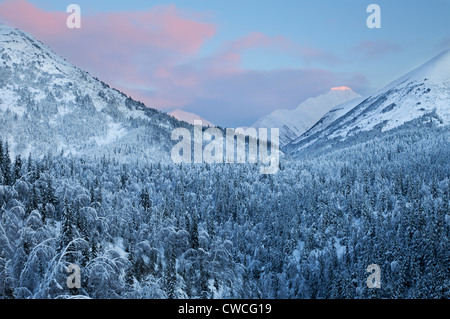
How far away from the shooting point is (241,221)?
425 ft

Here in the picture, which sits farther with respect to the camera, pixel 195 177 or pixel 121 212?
pixel 195 177

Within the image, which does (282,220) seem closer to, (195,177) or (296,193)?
(296,193)

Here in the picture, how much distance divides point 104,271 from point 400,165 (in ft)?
493

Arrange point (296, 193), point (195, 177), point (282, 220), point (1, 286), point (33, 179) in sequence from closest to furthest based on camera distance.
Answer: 1. point (1, 286)
2. point (33, 179)
3. point (282, 220)
4. point (296, 193)
5. point (195, 177)

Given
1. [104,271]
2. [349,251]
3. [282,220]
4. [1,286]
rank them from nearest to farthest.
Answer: [1,286] < [104,271] < [349,251] < [282,220]

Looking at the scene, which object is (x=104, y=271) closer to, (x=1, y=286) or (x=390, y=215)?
(x=1, y=286)

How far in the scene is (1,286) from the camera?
40.3 m

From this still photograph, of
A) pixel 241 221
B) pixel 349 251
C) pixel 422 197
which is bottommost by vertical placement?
pixel 349 251

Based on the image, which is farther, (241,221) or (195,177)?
(195,177)

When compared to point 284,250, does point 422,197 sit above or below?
above

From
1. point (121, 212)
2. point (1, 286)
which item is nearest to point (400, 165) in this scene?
point (121, 212)
